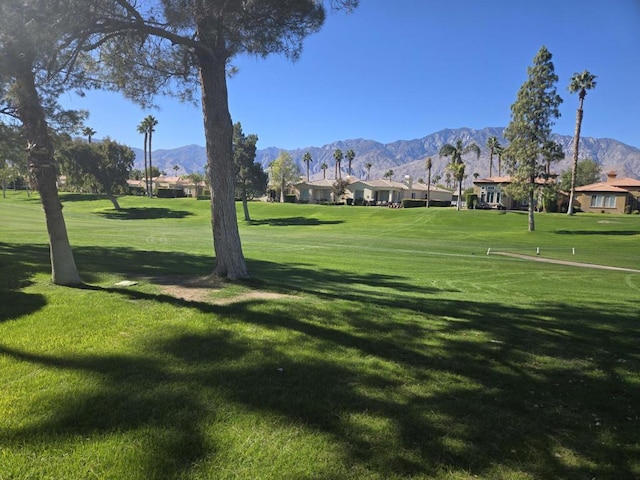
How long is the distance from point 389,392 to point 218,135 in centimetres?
668

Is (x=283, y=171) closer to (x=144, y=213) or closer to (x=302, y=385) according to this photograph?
(x=144, y=213)

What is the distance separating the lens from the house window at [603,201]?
2175 inches

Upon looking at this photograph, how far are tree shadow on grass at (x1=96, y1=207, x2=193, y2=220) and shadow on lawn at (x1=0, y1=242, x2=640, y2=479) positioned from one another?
54.3 meters

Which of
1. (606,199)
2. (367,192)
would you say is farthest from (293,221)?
(606,199)

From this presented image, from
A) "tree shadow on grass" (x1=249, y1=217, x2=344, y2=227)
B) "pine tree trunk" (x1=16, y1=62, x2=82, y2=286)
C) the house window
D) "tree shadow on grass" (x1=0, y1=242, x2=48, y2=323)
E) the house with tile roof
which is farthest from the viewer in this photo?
the house with tile roof

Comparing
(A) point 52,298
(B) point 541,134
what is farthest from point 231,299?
(B) point 541,134

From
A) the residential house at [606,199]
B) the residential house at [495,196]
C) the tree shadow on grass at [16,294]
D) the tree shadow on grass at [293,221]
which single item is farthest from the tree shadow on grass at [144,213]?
the residential house at [606,199]

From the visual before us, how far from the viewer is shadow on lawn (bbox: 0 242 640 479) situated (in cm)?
314

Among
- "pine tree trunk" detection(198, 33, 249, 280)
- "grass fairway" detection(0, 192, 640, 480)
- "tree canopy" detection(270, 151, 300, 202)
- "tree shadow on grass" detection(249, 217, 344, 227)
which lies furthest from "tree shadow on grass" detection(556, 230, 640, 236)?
"tree canopy" detection(270, 151, 300, 202)

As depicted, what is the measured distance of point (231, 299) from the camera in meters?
7.61

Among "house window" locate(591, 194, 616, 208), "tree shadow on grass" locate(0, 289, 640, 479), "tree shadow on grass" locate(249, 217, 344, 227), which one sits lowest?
"tree shadow on grass" locate(249, 217, 344, 227)

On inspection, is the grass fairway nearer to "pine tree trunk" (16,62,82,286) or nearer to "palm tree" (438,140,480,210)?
"pine tree trunk" (16,62,82,286)

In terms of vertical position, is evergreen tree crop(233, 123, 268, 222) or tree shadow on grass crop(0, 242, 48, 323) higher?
evergreen tree crop(233, 123, 268, 222)

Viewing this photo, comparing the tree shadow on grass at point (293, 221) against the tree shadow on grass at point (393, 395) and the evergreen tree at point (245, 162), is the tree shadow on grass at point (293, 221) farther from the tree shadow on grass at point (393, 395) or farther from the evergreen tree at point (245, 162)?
the tree shadow on grass at point (393, 395)
